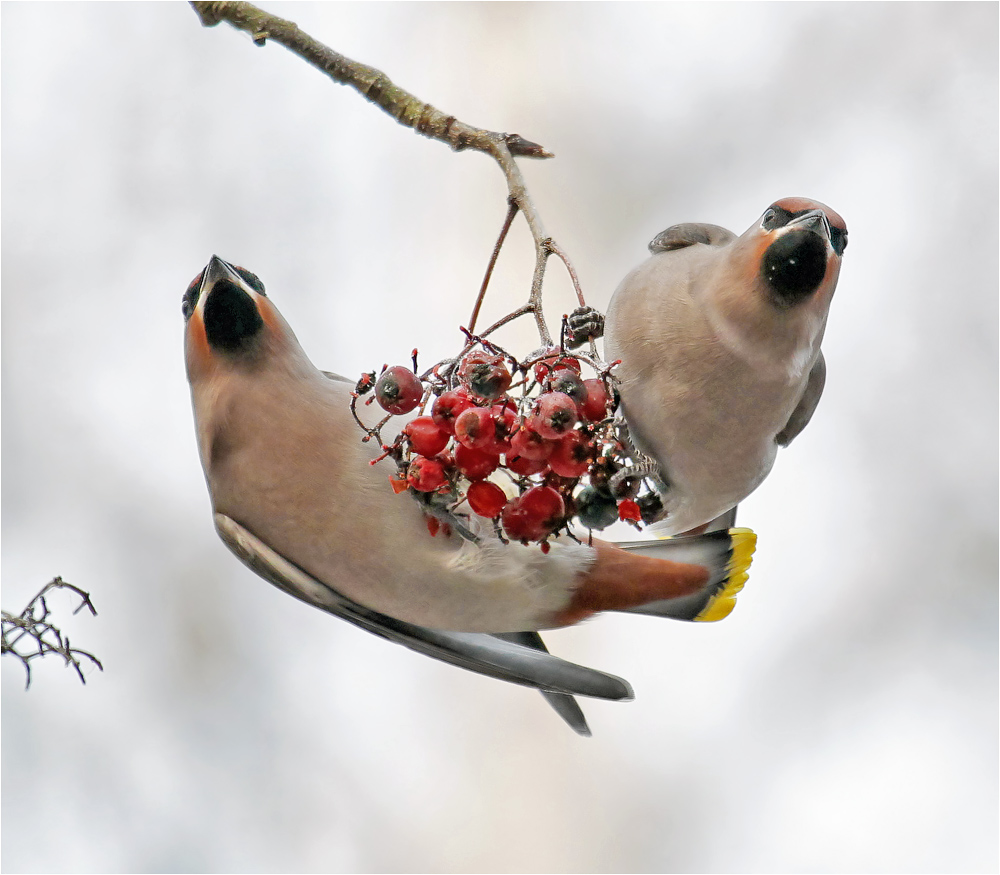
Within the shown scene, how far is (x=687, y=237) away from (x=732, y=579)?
0.57m

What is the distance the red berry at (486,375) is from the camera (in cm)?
103

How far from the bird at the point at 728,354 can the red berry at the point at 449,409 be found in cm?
29

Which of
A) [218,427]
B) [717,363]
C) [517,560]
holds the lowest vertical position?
[517,560]

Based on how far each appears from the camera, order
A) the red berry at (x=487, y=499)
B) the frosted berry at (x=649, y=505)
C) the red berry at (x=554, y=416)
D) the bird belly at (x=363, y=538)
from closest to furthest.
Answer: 1. the red berry at (x=554, y=416)
2. the red berry at (x=487, y=499)
3. the frosted berry at (x=649, y=505)
4. the bird belly at (x=363, y=538)

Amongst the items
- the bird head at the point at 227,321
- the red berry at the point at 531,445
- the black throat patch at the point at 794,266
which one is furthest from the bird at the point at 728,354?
the bird head at the point at 227,321

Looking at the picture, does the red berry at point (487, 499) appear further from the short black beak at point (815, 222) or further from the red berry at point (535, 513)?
the short black beak at point (815, 222)

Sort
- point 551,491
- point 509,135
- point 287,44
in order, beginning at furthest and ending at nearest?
point 287,44 < point 509,135 < point 551,491

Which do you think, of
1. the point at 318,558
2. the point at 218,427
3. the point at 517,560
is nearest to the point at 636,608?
the point at 517,560

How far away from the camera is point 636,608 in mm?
1612

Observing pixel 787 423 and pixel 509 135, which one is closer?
pixel 509 135

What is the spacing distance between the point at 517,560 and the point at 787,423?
1.51 feet

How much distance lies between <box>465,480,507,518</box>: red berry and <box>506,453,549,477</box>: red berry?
0.15ft

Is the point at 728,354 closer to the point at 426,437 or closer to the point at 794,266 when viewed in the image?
the point at 794,266

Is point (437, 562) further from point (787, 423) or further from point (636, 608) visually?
point (787, 423)
